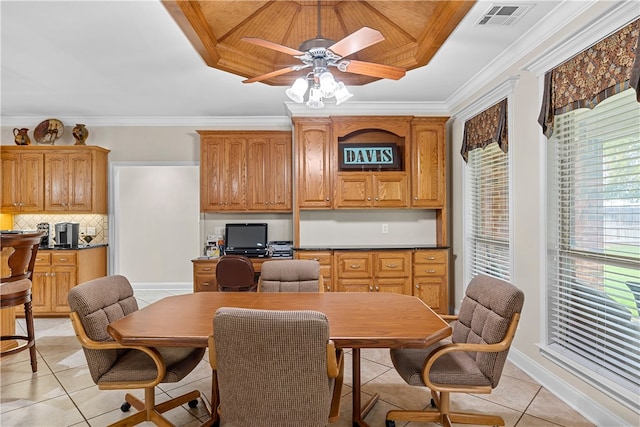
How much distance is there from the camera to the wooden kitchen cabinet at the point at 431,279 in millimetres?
4383

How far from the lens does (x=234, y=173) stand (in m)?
4.86

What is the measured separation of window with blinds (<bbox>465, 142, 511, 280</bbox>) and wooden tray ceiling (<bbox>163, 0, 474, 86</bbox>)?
1262mm

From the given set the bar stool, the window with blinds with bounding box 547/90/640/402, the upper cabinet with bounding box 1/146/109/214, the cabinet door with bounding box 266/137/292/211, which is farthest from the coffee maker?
the window with blinds with bounding box 547/90/640/402

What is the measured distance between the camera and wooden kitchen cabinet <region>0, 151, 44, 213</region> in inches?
192

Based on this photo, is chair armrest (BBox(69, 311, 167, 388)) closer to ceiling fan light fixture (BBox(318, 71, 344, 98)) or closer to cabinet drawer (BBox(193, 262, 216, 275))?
ceiling fan light fixture (BBox(318, 71, 344, 98))

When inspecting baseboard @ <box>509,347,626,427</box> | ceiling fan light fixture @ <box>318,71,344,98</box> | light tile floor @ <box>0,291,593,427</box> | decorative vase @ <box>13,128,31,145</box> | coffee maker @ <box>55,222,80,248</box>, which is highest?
decorative vase @ <box>13,128,31,145</box>

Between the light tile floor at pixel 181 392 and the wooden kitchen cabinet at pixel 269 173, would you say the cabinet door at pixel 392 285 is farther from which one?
the wooden kitchen cabinet at pixel 269 173

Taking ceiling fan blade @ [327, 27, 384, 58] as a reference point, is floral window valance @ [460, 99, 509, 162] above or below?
below

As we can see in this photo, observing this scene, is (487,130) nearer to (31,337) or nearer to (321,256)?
(321,256)

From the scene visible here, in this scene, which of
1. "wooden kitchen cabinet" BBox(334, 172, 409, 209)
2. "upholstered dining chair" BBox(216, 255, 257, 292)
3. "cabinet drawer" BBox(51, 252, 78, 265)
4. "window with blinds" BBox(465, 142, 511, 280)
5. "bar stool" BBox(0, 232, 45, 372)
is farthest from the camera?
"cabinet drawer" BBox(51, 252, 78, 265)

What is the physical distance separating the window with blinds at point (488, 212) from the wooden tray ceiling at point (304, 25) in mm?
1262

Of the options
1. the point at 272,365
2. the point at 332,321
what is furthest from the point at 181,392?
the point at 272,365

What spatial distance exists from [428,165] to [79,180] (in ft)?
14.8

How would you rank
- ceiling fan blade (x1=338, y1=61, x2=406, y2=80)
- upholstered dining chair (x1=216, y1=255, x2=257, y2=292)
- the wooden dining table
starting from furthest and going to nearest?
upholstered dining chair (x1=216, y1=255, x2=257, y2=292) → ceiling fan blade (x1=338, y1=61, x2=406, y2=80) → the wooden dining table
